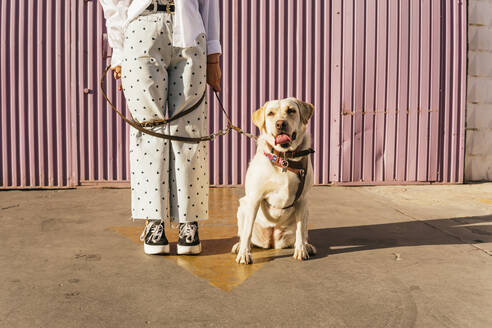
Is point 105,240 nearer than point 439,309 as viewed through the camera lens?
No

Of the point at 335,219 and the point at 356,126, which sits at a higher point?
the point at 356,126

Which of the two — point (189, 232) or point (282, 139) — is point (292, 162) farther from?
point (189, 232)

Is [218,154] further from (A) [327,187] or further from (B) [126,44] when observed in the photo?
(B) [126,44]

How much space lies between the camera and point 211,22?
280 cm

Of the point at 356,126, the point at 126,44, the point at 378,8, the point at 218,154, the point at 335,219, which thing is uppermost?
the point at 378,8

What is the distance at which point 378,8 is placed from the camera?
5.55 metres

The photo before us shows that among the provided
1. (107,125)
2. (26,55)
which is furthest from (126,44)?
(26,55)

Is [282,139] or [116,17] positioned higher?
[116,17]

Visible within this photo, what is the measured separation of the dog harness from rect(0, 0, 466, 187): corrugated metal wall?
2876 mm

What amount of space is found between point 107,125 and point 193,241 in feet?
10.5

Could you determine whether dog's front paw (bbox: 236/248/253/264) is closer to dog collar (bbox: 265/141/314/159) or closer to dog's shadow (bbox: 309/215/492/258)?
dog's shadow (bbox: 309/215/492/258)

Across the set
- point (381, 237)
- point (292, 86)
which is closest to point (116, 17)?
point (381, 237)

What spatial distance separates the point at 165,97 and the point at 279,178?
85 cm

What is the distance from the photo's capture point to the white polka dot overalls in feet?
8.46
